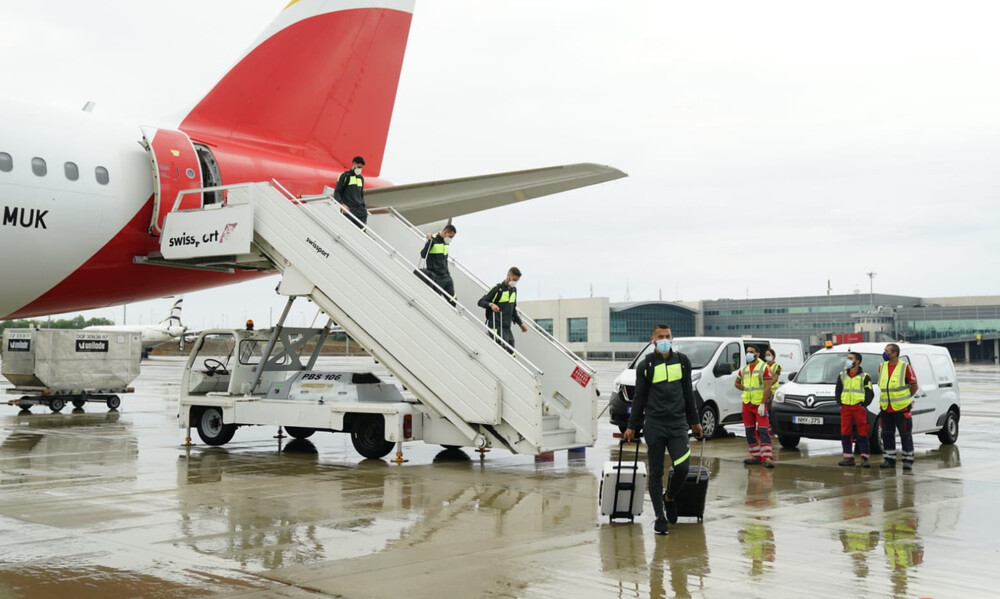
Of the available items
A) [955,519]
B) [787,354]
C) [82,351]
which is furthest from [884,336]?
[955,519]

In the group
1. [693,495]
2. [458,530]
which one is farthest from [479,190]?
[458,530]

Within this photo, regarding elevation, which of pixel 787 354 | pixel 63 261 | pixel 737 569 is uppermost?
pixel 63 261

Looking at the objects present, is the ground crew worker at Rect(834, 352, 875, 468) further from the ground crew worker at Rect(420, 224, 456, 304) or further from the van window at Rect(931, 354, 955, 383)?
the ground crew worker at Rect(420, 224, 456, 304)

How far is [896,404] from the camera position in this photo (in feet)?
44.5

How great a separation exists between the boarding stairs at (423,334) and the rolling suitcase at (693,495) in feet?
11.3

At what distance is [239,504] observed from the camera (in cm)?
970

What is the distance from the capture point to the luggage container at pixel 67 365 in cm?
2295

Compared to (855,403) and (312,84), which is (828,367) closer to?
(855,403)

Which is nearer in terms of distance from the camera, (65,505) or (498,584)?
(498,584)

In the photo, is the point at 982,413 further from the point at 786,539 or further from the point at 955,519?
the point at 786,539

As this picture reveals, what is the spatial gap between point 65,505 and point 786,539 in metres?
7.03

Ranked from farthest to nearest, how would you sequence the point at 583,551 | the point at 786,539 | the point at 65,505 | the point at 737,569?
the point at 65,505, the point at 786,539, the point at 583,551, the point at 737,569

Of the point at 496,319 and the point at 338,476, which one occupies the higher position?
the point at 496,319

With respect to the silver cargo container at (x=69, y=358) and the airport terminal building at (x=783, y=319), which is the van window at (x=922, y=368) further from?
the airport terminal building at (x=783, y=319)
